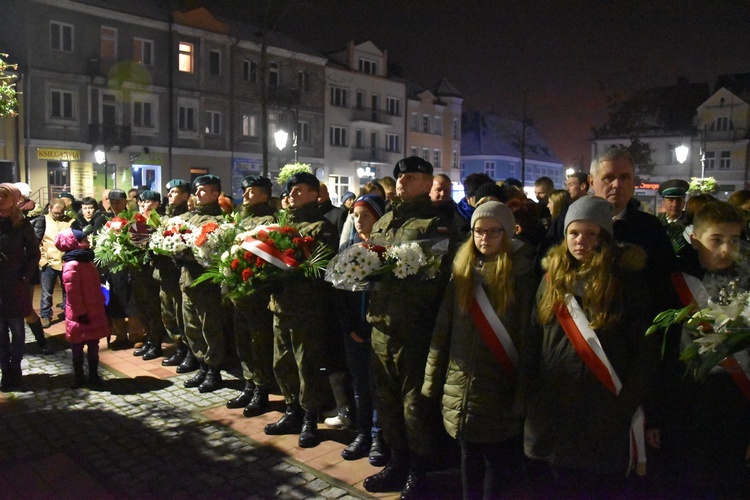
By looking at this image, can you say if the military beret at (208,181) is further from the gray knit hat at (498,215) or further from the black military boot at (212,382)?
the gray knit hat at (498,215)

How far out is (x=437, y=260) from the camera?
4195mm

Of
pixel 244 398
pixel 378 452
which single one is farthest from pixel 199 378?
pixel 378 452

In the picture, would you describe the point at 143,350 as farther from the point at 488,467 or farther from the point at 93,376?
the point at 488,467

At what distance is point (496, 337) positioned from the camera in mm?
3664

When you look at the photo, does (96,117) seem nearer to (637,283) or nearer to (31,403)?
(31,403)

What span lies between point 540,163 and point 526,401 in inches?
2728

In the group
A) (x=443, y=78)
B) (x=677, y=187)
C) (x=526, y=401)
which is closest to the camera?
(x=526, y=401)

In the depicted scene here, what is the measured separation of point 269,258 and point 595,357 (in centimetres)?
294

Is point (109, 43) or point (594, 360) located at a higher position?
point (109, 43)

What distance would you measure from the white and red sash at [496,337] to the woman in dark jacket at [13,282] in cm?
577

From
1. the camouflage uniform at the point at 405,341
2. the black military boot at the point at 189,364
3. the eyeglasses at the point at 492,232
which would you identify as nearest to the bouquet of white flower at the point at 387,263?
the camouflage uniform at the point at 405,341

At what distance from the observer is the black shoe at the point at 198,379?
7012mm

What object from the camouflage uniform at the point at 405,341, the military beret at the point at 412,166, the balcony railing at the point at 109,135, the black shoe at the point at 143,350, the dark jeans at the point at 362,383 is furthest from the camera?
the balcony railing at the point at 109,135

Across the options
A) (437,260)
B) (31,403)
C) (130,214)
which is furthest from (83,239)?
(437,260)
